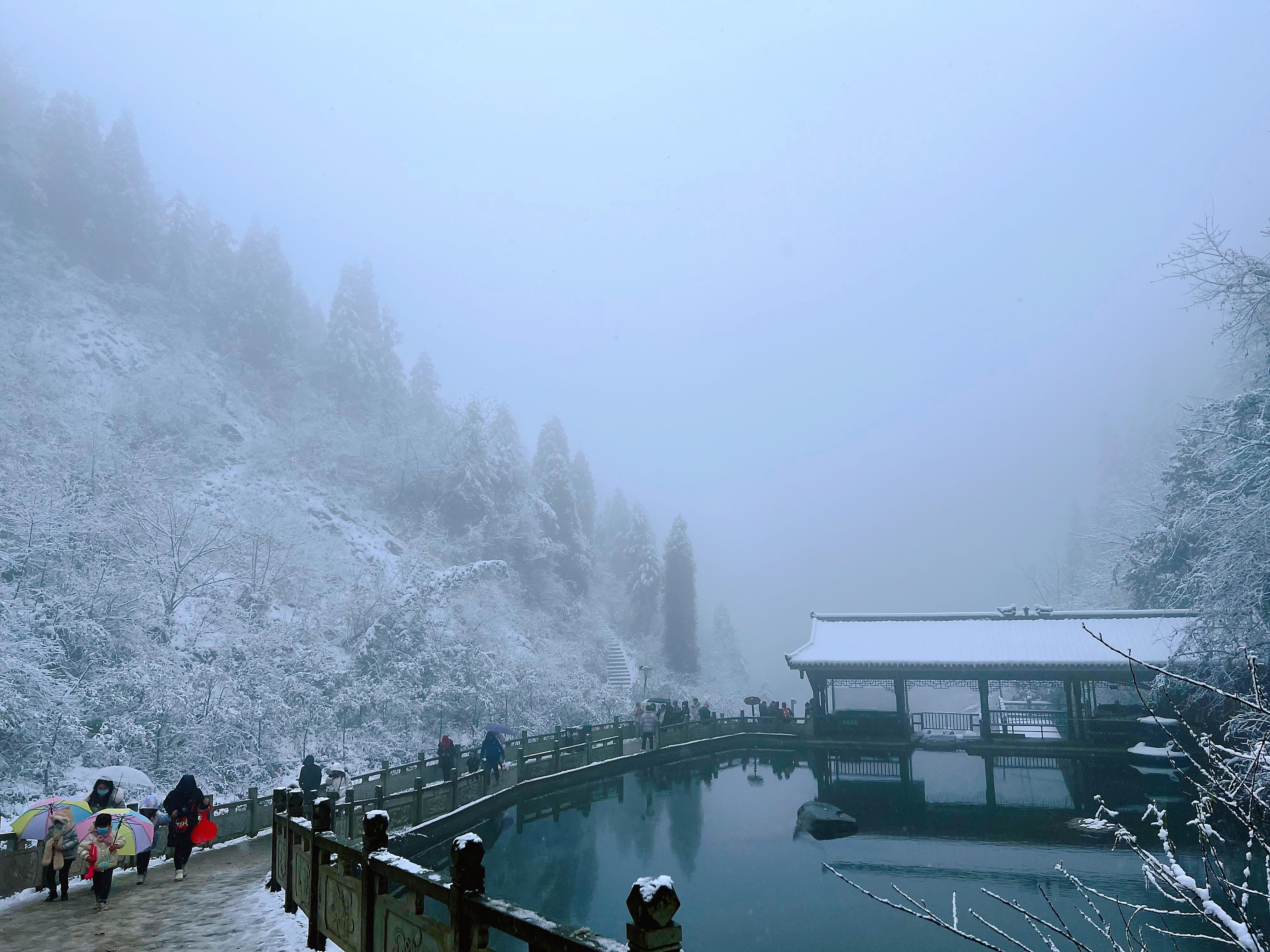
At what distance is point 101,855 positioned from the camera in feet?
31.8

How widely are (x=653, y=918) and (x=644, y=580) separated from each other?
208 ft

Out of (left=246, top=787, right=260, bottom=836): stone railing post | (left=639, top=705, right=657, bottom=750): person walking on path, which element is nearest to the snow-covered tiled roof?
(left=639, top=705, right=657, bottom=750): person walking on path

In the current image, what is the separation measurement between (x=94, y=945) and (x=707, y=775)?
21.6 m

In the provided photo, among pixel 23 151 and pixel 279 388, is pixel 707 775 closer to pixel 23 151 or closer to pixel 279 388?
pixel 279 388

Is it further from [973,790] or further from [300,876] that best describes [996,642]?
[300,876]

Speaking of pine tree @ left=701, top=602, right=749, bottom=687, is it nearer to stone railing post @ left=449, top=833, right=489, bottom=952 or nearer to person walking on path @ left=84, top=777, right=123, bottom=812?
person walking on path @ left=84, top=777, right=123, bottom=812

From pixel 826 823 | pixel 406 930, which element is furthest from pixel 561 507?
pixel 406 930

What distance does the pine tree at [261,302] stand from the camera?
56.8m

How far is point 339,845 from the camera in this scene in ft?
24.0

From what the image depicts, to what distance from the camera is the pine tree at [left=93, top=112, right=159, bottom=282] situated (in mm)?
52500

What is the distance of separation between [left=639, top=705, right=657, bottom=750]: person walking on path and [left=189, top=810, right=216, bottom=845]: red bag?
18.3 metres

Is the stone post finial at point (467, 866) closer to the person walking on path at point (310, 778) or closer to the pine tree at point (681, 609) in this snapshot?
the person walking on path at point (310, 778)

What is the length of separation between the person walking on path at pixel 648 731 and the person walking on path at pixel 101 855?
20252 mm

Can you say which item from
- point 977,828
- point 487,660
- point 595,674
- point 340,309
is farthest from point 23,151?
point 977,828
